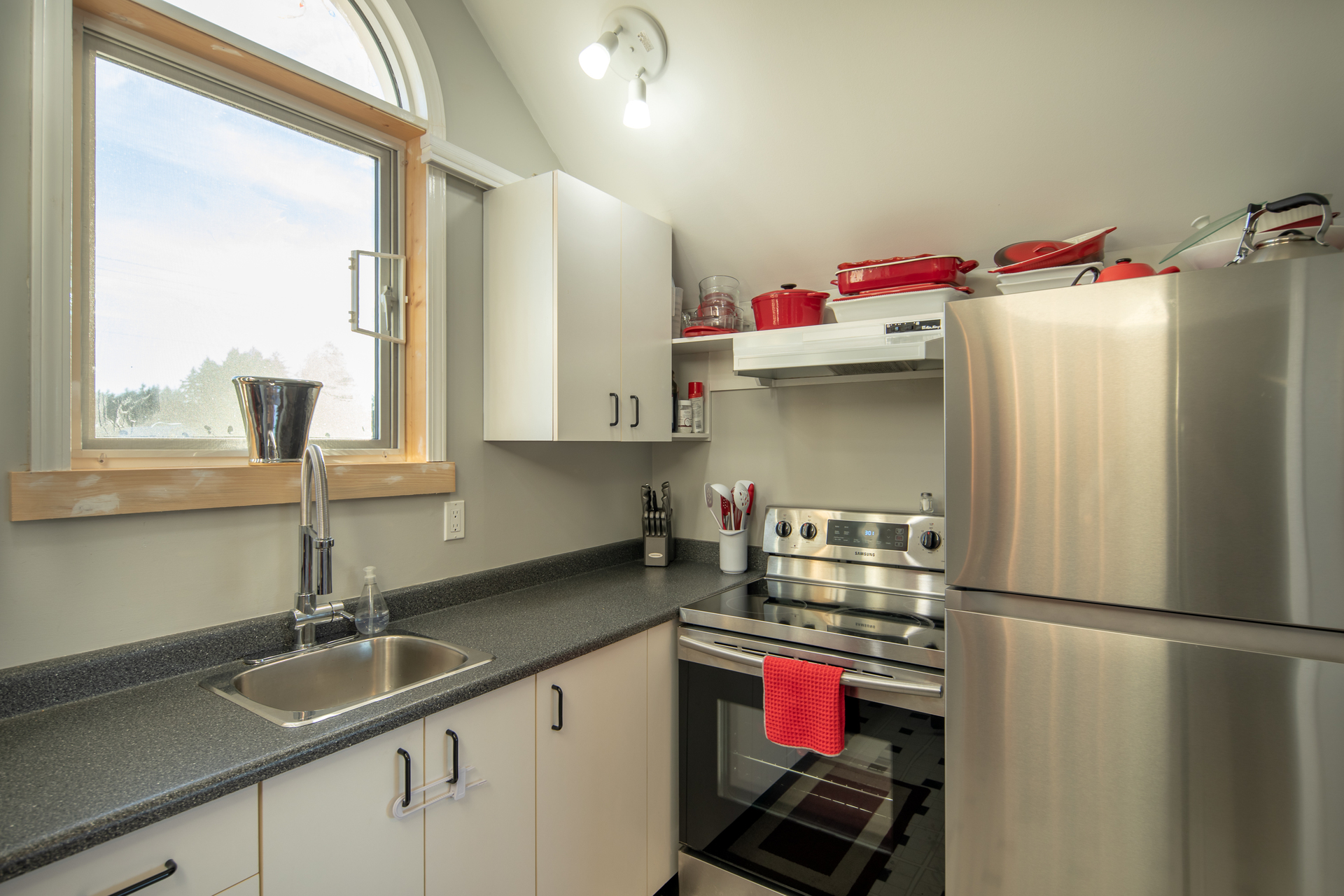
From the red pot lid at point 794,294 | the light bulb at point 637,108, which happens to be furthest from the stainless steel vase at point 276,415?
the red pot lid at point 794,294

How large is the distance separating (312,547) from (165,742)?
462mm

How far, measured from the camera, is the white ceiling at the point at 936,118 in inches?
58.2

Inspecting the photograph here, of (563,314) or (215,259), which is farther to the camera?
(563,314)

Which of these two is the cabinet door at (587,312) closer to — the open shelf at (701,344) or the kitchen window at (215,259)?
the open shelf at (701,344)

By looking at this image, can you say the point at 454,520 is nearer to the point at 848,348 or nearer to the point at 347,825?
the point at 347,825

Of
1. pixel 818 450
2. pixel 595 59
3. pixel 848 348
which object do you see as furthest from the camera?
pixel 818 450

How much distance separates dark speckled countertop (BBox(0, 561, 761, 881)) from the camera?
2.67 feet

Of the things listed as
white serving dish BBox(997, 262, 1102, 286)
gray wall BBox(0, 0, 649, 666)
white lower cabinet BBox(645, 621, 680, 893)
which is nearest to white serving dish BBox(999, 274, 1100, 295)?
white serving dish BBox(997, 262, 1102, 286)

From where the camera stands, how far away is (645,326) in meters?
2.16

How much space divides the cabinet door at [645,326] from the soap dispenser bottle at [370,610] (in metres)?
0.82

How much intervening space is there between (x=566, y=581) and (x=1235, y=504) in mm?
1712

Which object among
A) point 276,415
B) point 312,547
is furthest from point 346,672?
point 276,415

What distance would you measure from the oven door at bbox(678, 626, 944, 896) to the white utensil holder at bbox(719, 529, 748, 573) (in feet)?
1.74

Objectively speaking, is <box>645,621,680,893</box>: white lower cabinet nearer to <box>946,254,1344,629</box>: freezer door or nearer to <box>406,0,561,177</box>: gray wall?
<box>946,254,1344,629</box>: freezer door
